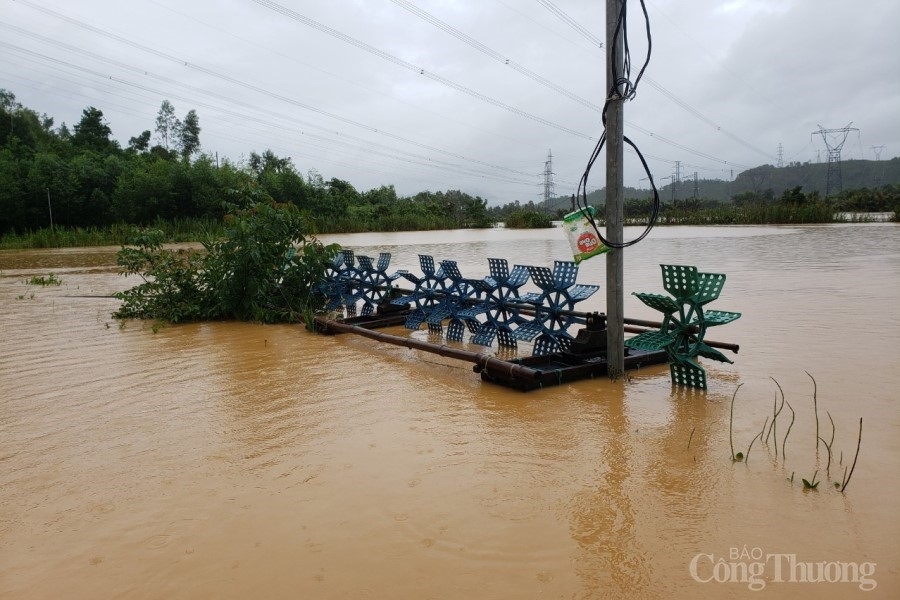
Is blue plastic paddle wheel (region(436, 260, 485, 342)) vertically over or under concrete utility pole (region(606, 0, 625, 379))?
under

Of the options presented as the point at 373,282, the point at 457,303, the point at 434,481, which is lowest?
the point at 434,481

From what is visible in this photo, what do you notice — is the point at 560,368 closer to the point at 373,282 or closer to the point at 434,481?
the point at 434,481

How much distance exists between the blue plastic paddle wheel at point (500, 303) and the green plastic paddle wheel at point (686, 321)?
1540 millimetres

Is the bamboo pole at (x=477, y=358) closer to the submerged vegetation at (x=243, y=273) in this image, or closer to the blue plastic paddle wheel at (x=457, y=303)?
the blue plastic paddle wheel at (x=457, y=303)

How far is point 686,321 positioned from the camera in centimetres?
478

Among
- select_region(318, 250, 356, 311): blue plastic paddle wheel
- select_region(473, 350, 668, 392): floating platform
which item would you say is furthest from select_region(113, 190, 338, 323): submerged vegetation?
select_region(473, 350, 668, 392): floating platform

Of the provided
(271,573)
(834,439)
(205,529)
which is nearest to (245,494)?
(205,529)

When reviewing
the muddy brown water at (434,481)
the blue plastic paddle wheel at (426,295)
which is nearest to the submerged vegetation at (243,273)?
the blue plastic paddle wheel at (426,295)

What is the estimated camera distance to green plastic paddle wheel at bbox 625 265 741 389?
184 inches

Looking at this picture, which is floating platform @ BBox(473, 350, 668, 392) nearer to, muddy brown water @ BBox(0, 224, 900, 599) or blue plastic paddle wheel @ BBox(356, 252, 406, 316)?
muddy brown water @ BBox(0, 224, 900, 599)

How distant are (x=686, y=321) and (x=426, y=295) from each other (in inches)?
136

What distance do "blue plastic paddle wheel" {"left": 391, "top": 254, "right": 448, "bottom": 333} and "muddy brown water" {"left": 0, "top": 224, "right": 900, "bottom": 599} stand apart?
3.77 ft

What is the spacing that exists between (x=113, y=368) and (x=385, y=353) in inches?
110

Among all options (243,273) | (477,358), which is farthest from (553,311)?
(243,273)
